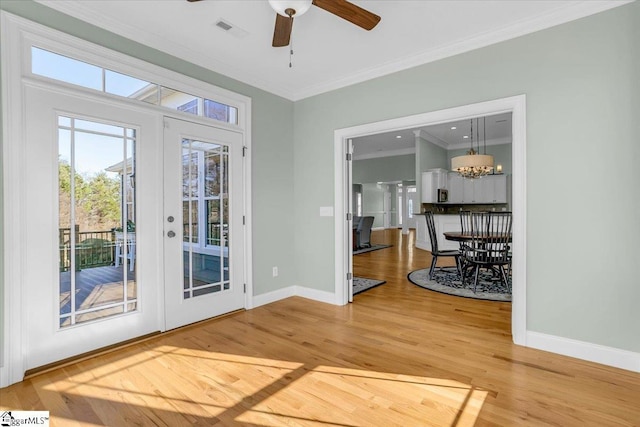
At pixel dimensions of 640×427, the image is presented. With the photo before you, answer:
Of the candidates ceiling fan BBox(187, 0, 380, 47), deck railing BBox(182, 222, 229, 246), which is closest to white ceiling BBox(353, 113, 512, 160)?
deck railing BBox(182, 222, 229, 246)

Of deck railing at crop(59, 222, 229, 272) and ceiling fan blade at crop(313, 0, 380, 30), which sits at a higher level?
ceiling fan blade at crop(313, 0, 380, 30)

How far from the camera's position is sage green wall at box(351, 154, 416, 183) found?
11.5 meters

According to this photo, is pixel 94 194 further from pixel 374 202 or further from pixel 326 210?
pixel 374 202

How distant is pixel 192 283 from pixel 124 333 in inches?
28.7

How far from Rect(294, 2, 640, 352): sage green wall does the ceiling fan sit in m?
1.41

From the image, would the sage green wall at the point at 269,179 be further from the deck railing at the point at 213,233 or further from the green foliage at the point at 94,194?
the green foliage at the point at 94,194

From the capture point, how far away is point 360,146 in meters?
10.6

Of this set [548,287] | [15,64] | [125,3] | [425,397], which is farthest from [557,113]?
[15,64]

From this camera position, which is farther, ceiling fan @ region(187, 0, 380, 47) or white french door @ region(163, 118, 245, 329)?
white french door @ region(163, 118, 245, 329)

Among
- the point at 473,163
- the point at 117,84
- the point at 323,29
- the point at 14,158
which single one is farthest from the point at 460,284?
the point at 14,158

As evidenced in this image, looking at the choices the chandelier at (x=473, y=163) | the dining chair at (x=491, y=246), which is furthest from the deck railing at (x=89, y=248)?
the chandelier at (x=473, y=163)

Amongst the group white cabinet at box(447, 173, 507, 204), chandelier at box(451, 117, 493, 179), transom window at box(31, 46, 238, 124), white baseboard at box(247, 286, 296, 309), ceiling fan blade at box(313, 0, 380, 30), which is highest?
ceiling fan blade at box(313, 0, 380, 30)

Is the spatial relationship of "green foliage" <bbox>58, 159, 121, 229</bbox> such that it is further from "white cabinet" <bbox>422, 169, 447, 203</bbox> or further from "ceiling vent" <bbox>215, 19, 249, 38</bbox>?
"white cabinet" <bbox>422, 169, 447, 203</bbox>

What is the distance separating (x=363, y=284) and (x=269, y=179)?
2.22 meters
